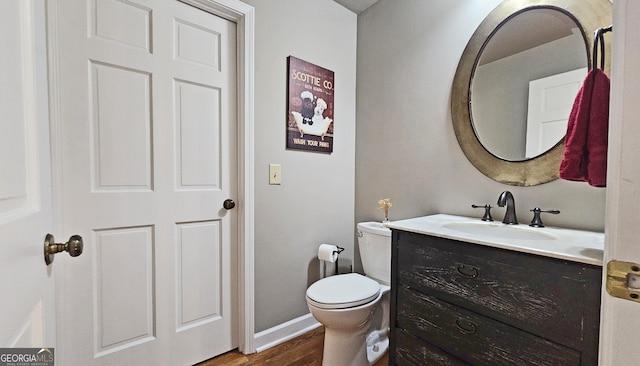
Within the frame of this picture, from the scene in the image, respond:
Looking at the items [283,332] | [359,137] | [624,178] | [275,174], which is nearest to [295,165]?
[275,174]

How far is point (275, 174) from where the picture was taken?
1765 mm

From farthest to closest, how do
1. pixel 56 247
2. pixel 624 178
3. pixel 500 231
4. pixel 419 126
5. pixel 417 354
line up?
pixel 419 126 → pixel 500 231 → pixel 417 354 → pixel 56 247 → pixel 624 178

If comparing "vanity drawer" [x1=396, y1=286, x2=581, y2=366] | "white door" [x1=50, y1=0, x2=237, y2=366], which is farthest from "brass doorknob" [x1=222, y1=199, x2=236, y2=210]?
"vanity drawer" [x1=396, y1=286, x2=581, y2=366]

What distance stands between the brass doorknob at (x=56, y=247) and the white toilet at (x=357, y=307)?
1.00 m

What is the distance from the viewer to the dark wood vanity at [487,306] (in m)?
0.84

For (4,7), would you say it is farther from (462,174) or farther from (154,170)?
(462,174)

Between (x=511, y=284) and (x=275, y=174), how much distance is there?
1291mm

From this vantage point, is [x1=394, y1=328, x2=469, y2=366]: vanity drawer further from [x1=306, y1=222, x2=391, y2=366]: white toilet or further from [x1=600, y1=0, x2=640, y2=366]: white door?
[x1=600, y1=0, x2=640, y2=366]: white door

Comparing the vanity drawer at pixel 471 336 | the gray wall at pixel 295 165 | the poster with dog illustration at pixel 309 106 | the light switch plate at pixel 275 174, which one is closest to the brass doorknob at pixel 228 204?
the gray wall at pixel 295 165

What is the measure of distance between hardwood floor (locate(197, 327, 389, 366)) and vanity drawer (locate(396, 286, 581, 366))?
24.0 inches

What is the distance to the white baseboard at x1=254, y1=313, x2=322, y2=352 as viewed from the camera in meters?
1.73

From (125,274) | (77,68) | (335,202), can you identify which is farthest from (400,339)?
(77,68)

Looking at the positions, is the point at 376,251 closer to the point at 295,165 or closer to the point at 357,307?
the point at 357,307

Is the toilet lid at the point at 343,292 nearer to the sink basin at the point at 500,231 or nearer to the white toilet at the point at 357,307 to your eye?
the white toilet at the point at 357,307
